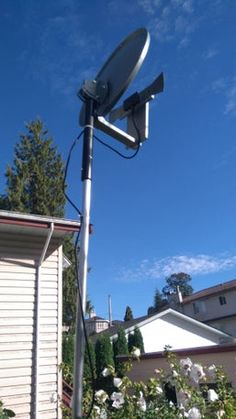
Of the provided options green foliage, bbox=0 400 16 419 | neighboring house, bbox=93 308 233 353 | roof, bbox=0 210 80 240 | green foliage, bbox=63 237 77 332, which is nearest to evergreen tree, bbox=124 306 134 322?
neighboring house, bbox=93 308 233 353

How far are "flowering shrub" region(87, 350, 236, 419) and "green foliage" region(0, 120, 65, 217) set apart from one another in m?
18.0

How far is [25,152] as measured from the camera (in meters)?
22.5

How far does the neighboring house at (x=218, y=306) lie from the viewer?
27.0m

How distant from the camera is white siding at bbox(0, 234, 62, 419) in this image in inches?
180

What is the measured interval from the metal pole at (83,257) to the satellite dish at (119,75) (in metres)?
0.07

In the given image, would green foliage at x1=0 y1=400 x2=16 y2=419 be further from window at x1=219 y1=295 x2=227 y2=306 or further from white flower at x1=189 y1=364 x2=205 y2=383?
window at x1=219 y1=295 x2=227 y2=306

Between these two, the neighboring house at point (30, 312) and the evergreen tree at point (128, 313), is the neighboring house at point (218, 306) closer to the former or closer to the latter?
the evergreen tree at point (128, 313)

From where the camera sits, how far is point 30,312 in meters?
4.96

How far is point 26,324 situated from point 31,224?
55.9 inches

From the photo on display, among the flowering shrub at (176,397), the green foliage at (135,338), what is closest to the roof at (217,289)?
the green foliage at (135,338)

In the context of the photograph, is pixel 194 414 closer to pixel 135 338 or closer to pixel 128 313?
pixel 135 338

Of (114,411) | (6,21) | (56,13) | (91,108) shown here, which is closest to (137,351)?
(114,411)

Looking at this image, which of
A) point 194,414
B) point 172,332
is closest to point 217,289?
point 172,332

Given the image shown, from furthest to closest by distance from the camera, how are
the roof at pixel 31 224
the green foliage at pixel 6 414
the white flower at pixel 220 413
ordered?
the roof at pixel 31 224 → the green foliage at pixel 6 414 → the white flower at pixel 220 413
